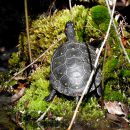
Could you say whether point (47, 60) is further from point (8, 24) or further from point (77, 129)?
point (8, 24)

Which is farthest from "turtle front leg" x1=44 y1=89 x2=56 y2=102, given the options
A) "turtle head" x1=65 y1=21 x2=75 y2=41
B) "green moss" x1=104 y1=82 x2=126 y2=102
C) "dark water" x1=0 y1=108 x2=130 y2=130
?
"turtle head" x1=65 y1=21 x2=75 y2=41

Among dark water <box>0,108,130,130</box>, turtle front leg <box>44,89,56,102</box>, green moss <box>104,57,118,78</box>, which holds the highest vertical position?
green moss <box>104,57,118,78</box>

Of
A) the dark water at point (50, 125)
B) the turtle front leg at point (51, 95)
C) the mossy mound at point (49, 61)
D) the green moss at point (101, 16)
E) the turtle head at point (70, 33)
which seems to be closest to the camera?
the dark water at point (50, 125)

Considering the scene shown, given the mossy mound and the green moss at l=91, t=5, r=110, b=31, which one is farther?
the green moss at l=91, t=5, r=110, b=31

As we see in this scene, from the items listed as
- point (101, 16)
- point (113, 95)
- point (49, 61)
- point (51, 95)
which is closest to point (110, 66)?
point (113, 95)

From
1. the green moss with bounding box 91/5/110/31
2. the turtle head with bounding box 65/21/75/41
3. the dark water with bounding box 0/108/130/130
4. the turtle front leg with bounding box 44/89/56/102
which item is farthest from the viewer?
the turtle head with bounding box 65/21/75/41

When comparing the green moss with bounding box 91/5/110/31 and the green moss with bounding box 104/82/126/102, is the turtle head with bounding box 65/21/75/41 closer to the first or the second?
the green moss with bounding box 91/5/110/31

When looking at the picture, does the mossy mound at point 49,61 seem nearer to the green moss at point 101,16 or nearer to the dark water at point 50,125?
the green moss at point 101,16

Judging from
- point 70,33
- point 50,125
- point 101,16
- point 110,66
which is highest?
point 101,16

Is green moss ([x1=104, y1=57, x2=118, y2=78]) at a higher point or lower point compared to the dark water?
higher

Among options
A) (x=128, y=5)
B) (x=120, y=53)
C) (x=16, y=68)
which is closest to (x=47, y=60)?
(x=16, y=68)

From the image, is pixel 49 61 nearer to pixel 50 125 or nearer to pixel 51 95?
pixel 51 95

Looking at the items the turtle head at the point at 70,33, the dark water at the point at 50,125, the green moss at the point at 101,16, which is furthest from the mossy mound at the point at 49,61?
the turtle head at the point at 70,33
